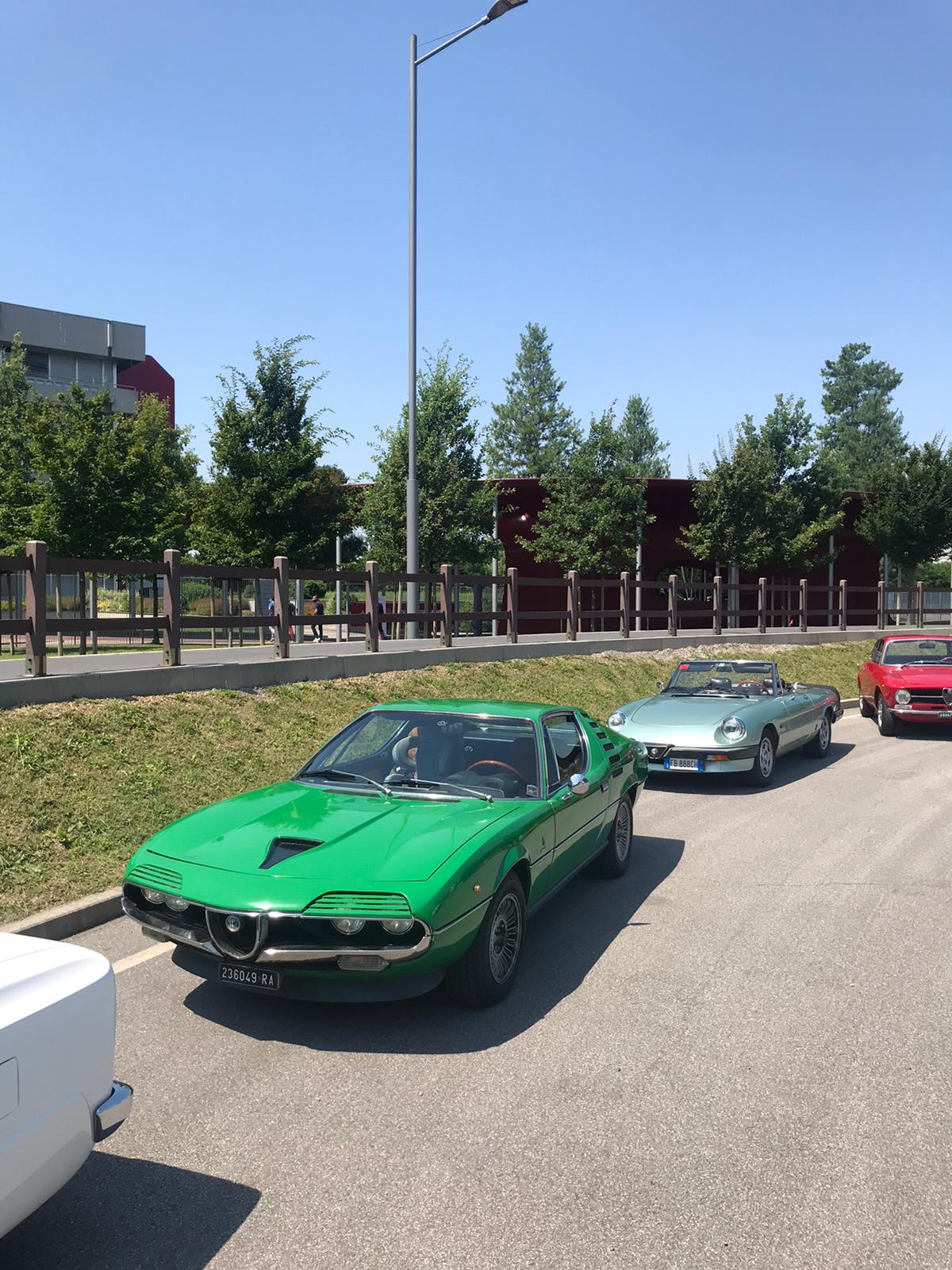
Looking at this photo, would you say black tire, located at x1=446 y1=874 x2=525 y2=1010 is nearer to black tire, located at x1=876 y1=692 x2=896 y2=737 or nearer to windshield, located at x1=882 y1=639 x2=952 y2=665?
black tire, located at x1=876 y1=692 x2=896 y2=737

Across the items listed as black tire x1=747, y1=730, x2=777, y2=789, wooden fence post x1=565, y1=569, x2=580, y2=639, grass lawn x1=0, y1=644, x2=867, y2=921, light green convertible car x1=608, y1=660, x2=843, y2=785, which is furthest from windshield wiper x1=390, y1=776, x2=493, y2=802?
wooden fence post x1=565, y1=569, x2=580, y2=639

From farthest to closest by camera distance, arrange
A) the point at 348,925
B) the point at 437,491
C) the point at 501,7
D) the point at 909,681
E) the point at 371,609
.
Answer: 1. the point at 437,491
2. the point at 501,7
3. the point at 371,609
4. the point at 909,681
5. the point at 348,925

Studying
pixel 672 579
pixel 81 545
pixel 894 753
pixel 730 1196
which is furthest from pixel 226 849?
pixel 672 579

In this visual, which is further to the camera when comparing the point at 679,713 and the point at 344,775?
the point at 679,713

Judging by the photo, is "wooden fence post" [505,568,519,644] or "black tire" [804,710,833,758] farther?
"wooden fence post" [505,568,519,644]

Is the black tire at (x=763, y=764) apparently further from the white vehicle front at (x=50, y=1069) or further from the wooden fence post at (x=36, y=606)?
the white vehicle front at (x=50, y=1069)

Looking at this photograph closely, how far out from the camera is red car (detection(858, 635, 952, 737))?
45.9 feet

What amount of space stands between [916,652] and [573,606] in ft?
22.5

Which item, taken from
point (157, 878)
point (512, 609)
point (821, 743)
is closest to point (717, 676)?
point (821, 743)

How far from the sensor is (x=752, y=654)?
23984 millimetres

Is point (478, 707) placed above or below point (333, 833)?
above

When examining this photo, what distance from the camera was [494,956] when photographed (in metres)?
4.53

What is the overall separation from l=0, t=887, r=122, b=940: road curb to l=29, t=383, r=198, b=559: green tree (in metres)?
16.9

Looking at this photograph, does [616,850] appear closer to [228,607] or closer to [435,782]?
[435,782]
